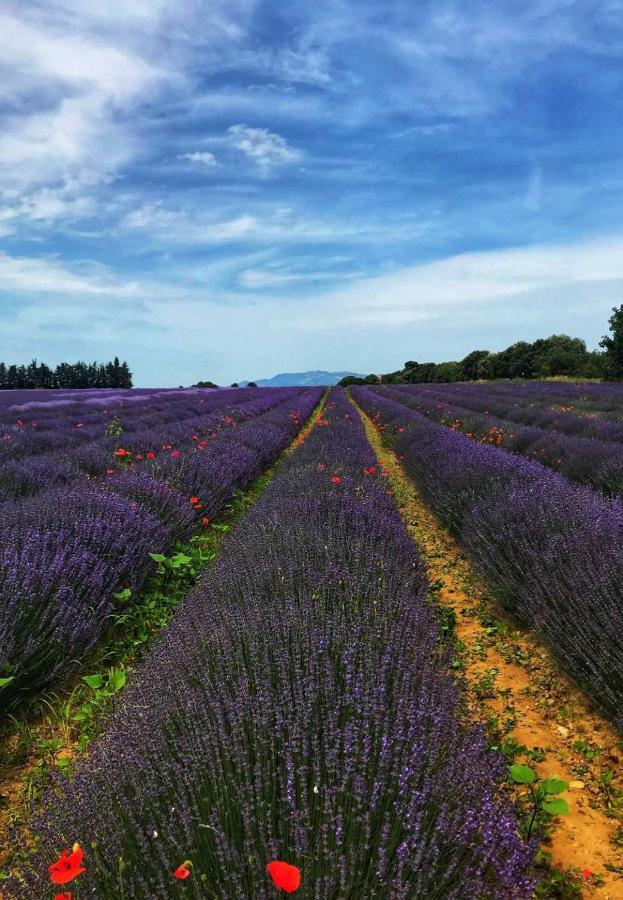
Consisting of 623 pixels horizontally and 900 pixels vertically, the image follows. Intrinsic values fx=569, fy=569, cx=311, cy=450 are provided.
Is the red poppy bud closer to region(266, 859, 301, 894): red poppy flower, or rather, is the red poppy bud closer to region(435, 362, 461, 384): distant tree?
region(266, 859, 301, 894): red poppy flower

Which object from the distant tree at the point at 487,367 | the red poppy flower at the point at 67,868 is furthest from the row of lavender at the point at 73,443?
the distant tree at the point at 487,367

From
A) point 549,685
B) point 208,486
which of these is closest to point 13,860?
point 549,685

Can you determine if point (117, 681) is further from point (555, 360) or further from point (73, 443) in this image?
point (555, 360)

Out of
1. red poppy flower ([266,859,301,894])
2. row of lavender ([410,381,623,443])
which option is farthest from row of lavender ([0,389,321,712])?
row of lavender ([410,381,623,443])

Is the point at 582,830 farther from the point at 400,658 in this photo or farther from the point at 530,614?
the point at 530,614

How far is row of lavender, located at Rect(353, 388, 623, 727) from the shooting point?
2318 mm

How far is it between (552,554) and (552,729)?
86cm

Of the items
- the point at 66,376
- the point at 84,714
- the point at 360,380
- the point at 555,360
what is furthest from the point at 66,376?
the point at 84,714

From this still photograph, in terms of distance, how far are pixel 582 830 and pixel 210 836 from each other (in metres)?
1.28

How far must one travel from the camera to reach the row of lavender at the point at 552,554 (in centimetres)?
232

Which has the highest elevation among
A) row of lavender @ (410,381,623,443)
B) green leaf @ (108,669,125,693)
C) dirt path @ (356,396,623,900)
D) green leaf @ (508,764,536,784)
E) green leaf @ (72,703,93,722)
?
row of lavender @ (410,381,623,443)

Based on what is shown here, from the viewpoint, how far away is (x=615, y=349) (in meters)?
30.7

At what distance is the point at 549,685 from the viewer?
2.64 m

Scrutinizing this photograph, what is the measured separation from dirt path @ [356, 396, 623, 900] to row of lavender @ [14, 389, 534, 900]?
0.42 metres
